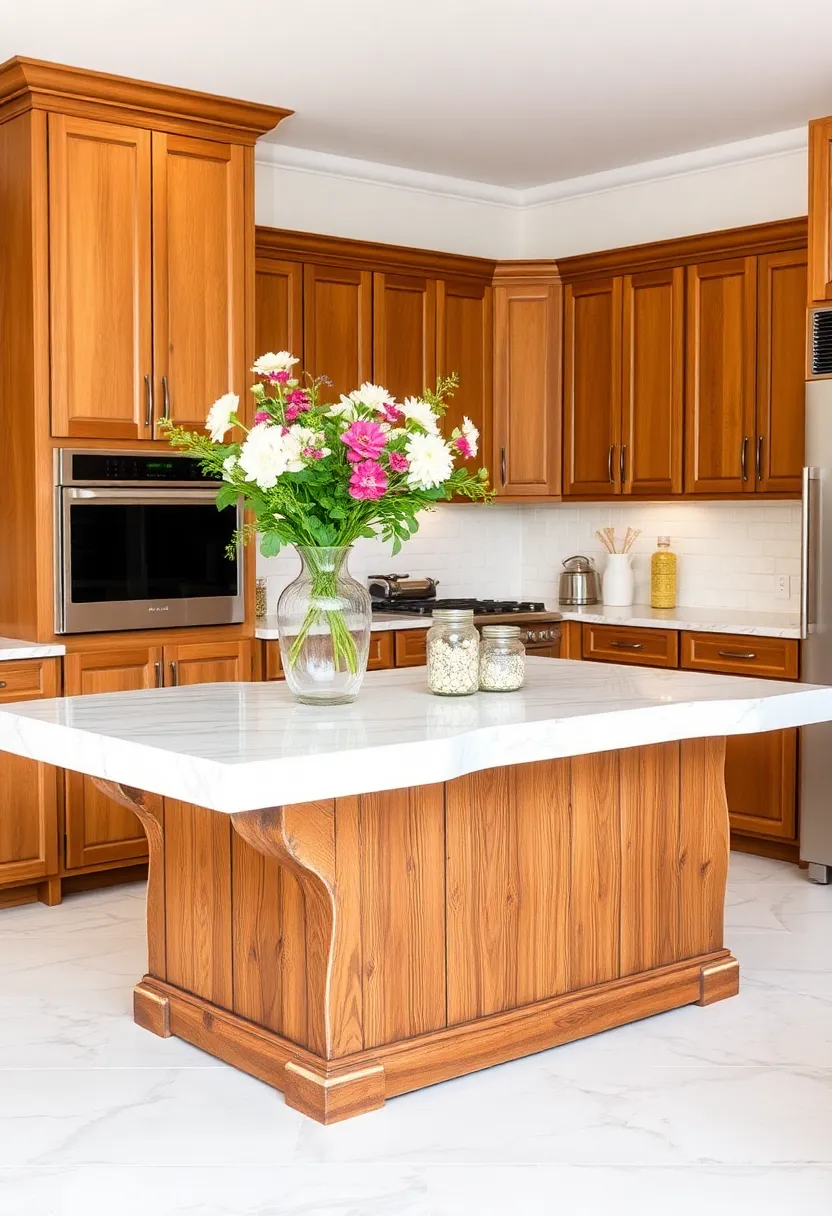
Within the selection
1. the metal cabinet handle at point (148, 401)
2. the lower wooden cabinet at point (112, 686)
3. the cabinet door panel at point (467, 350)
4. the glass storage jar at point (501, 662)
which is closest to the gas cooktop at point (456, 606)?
the cabinet door panel at point (467, 350)

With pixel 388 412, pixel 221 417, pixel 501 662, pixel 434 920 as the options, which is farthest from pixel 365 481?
pixel 434 920

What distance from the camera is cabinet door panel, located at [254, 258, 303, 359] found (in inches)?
228

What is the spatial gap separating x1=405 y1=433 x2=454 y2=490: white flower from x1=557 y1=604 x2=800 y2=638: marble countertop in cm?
256

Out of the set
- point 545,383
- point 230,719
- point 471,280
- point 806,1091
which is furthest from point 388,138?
point 806,1091

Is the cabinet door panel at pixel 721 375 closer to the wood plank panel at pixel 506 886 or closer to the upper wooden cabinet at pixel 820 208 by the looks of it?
the upper wooden cabinet at pixel 820 208

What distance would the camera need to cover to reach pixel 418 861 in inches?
129

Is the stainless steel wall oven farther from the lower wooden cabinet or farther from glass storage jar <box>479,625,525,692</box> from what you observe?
glass storage jar <box>479,625,525,692</box>

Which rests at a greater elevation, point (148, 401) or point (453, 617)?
point (148, 401)

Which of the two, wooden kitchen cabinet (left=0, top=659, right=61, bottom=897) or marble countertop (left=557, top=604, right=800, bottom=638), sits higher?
marble countertop (left=557, top=604, right=800, bottom=638)

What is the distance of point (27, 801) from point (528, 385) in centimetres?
306

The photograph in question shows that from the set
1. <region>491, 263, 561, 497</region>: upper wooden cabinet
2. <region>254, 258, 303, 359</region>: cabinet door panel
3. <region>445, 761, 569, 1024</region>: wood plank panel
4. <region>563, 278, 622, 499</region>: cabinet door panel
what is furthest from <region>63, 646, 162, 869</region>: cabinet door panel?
<region>563, 278, 622, 499</region>: cabinet door panel

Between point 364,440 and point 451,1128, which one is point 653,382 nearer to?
point 364,440

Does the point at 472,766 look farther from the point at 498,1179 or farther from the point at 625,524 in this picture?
the point at 625,524

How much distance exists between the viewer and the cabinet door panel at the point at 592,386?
250 inches
